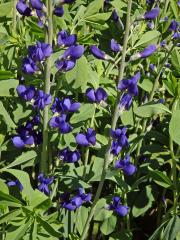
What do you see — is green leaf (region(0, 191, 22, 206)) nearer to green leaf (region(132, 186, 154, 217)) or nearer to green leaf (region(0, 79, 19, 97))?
green leaf (region(0, 79, 19, 97))

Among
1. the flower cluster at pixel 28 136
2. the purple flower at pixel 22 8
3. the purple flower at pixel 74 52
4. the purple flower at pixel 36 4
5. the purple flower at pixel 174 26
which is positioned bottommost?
the flower cluster at pixel 28 136

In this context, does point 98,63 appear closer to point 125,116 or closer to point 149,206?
point 125,116

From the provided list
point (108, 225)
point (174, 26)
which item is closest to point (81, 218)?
point (108, 225)

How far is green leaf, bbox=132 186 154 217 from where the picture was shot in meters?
2.47

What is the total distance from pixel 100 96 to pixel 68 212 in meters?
0.75

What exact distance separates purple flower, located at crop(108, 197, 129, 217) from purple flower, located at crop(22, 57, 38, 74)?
26.8 inches

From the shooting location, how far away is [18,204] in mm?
1862

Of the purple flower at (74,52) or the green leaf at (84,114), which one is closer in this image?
the purple flower at (74,52)

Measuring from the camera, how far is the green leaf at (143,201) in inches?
97.2

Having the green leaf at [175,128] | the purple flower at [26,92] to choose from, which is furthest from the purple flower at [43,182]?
the green leaf at [175,128]

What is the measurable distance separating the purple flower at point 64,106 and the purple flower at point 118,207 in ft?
1.48

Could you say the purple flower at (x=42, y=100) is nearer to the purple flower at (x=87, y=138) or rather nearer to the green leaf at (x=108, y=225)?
the purple flower at (x=87, y=138)

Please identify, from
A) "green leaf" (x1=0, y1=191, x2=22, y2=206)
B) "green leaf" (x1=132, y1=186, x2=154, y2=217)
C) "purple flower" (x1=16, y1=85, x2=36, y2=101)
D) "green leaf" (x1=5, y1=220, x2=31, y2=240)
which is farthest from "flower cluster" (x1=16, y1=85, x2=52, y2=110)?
"green leaf" (x1=132, y1=186, x2=154, y2=217)

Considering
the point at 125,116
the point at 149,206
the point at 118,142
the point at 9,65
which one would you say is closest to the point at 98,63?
the point at 125,116
